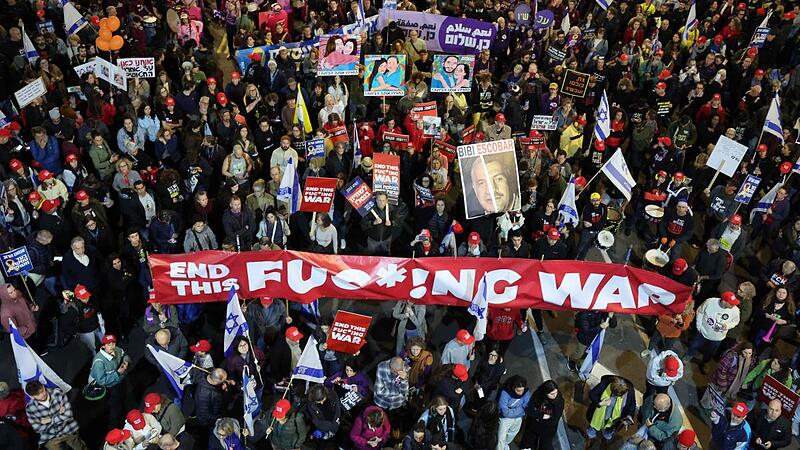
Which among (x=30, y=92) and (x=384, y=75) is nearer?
(x=30, y=92)

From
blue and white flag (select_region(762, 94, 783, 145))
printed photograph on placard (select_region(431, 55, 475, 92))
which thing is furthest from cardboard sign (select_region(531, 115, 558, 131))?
blue and white flag (select_region(762, 94, 783, 145))

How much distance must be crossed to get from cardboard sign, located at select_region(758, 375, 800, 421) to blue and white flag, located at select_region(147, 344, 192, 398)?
7.29 metres

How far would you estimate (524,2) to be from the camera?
62.5 ft

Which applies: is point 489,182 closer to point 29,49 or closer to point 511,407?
point 511,407

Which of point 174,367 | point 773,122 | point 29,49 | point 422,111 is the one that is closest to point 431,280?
point 174,367

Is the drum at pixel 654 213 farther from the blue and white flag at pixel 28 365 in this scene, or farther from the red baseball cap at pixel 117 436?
the blue and white flag at pixel 28 365

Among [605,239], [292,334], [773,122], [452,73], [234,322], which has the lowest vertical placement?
[605,239]

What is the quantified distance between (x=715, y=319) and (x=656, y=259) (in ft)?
4.63

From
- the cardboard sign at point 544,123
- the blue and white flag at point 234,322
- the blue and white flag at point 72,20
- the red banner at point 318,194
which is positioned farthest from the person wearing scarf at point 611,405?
the blue and white flag at point 72,20

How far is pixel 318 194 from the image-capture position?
11.5m

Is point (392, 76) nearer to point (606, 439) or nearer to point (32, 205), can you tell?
point (32, 205)

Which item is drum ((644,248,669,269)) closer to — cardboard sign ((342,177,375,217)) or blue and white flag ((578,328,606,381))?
blue and white flag ((578,328,606,381))

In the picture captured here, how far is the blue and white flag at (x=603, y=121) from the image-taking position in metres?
13.7

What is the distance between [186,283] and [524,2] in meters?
12.8
